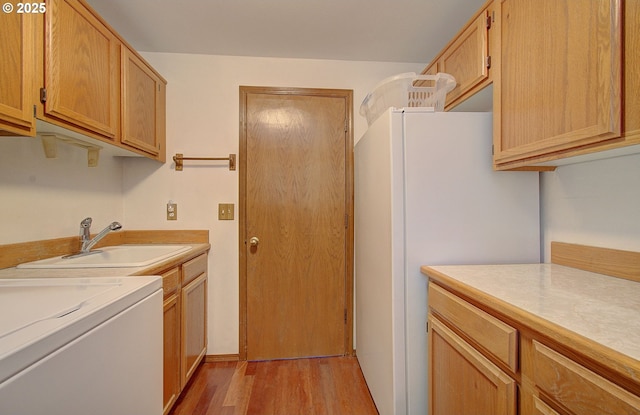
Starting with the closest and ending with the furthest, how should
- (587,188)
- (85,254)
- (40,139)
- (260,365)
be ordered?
(587,188) < (40,139) < (85,254) < (260,365)

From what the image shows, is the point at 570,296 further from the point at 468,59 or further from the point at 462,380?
the point at 468,59

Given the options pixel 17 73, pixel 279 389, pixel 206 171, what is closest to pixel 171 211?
pixel 206 171

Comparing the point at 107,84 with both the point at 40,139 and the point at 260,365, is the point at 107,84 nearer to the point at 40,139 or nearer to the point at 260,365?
the point at 40,139

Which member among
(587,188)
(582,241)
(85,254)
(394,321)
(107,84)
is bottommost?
(394,321)

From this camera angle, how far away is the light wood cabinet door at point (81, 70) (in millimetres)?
1034

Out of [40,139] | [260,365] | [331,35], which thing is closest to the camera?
[40,139]

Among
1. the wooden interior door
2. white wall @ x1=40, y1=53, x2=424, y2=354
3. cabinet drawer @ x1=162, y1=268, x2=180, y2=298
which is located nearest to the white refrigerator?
the wooden interior door

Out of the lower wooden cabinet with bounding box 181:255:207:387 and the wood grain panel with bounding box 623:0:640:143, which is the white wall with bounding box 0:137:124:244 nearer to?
the lower wooden cabinet with bounding box 181:255:207:387

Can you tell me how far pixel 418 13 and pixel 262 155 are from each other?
4.51 feet

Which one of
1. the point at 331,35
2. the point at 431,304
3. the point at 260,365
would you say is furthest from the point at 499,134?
the point at 260,365

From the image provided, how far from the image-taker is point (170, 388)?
1.35m

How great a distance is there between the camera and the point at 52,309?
2.42 ft

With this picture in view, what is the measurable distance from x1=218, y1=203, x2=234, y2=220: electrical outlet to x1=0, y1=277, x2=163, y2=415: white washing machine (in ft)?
3.33

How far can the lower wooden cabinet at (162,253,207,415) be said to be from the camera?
4.34 feet
